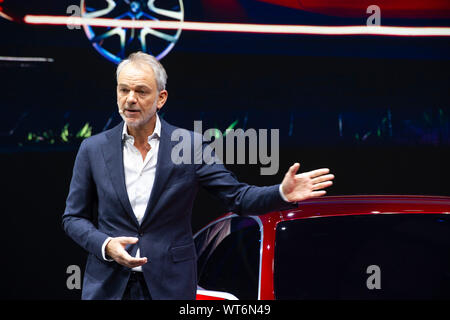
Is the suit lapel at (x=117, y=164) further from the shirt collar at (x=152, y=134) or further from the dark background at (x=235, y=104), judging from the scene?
the dark background at (x=235, y=104)

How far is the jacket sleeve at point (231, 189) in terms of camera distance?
1.96m

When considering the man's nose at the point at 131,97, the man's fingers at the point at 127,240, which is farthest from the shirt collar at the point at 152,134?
the man's fingers at the point at 127,240

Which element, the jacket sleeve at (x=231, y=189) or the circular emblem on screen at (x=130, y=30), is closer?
the jacket sleeve at (x=231, y=189)

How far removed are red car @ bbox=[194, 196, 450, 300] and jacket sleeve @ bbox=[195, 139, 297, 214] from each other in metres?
0.58

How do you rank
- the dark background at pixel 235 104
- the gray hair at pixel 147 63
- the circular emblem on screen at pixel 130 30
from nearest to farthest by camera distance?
the gray hair at pixel 147 63
the circular emblem on screen at pixel 130 30
the dark background at pixel 235 104

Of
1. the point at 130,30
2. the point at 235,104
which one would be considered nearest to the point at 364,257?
the point at 235,104

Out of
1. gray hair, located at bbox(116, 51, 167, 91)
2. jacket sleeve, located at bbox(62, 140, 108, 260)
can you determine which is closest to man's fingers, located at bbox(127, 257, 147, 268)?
jacket sleeve, located at bbox(62, 140, 108, 260)

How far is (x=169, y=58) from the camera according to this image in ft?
15.9

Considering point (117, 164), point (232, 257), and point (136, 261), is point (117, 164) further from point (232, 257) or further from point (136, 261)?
point (232, 257)

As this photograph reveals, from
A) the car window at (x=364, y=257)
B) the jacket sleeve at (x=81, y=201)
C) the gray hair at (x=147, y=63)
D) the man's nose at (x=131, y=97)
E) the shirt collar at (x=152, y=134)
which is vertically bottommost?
the car window at (x=364, y=257)

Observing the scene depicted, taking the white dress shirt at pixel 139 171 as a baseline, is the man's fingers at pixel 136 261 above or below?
below

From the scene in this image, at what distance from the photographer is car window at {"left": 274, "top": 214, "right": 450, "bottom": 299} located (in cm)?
269

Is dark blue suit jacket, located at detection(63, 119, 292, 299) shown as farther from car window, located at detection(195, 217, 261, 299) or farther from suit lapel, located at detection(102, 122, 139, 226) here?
car window, located at detection(195, 217, 261, 299)

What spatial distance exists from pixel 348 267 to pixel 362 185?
2417 millimetres
